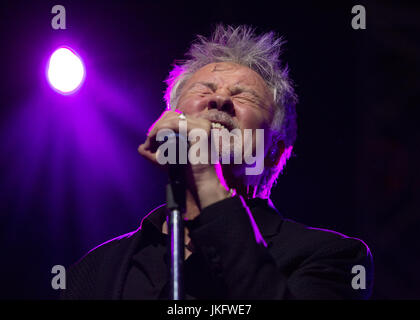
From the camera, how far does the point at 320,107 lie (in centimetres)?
313

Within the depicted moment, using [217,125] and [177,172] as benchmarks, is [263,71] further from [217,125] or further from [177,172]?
[177,172]

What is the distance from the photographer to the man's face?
1991 mm

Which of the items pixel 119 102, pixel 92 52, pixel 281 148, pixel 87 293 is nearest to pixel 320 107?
pixel 281 148

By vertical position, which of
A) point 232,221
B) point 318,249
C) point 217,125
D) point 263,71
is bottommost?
Result: point 318,249

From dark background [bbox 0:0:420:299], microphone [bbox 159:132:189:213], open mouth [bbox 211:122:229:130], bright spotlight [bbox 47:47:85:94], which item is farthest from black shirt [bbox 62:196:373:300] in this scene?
bright spotlight [bbox 47:47:85:94]

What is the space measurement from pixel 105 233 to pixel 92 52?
1183mm

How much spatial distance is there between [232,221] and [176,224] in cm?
19

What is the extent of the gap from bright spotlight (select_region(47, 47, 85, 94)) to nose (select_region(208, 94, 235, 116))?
114 centimetres

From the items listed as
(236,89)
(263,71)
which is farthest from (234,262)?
(263,71)

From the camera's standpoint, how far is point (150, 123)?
313 centimetres

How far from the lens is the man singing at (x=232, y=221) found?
1289mm

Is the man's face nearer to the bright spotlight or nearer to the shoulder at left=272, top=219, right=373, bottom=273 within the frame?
the shoulder at left=272, top=219, right=373, bottom=273

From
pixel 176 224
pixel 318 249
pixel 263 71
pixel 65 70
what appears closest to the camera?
pixel 176 224

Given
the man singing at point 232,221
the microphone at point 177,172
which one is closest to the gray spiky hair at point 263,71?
the man singing at point 232,221
